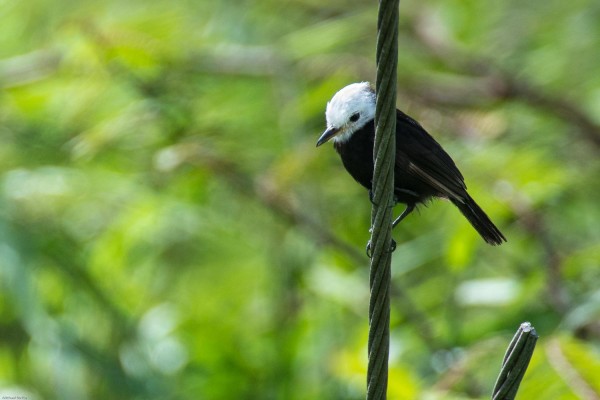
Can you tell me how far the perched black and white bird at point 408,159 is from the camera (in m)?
4.20

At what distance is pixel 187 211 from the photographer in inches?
291

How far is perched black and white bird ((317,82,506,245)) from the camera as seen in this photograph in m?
4.20

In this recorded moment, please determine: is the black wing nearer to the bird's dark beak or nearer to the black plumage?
the black plumage

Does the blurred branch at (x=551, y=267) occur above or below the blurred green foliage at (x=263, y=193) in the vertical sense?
below

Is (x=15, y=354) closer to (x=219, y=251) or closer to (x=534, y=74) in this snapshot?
(x=219, y=251)

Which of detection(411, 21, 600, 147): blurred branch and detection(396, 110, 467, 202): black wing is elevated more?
detection(411, 21, 600, 147): blurred branch

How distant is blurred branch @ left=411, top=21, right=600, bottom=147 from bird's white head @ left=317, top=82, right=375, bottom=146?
2.59m

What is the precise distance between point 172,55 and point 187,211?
130 centimetres

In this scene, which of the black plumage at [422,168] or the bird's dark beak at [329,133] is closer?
the black plumage at [422,168]

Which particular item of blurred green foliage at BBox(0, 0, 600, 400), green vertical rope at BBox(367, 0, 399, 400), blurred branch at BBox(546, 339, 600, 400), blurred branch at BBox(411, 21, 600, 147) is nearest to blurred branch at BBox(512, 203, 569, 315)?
blurred green foliage at BBox(0, 0, 600, 400)

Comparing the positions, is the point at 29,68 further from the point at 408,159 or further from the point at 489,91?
the point at 408,159

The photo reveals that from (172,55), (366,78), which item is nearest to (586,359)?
(366,78)

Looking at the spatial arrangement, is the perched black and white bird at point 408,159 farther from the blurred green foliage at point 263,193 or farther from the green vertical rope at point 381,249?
the green vertical rope at point 381,249

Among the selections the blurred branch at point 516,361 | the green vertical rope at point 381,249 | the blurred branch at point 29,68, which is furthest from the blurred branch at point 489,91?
the blurred branch at point 516,361
